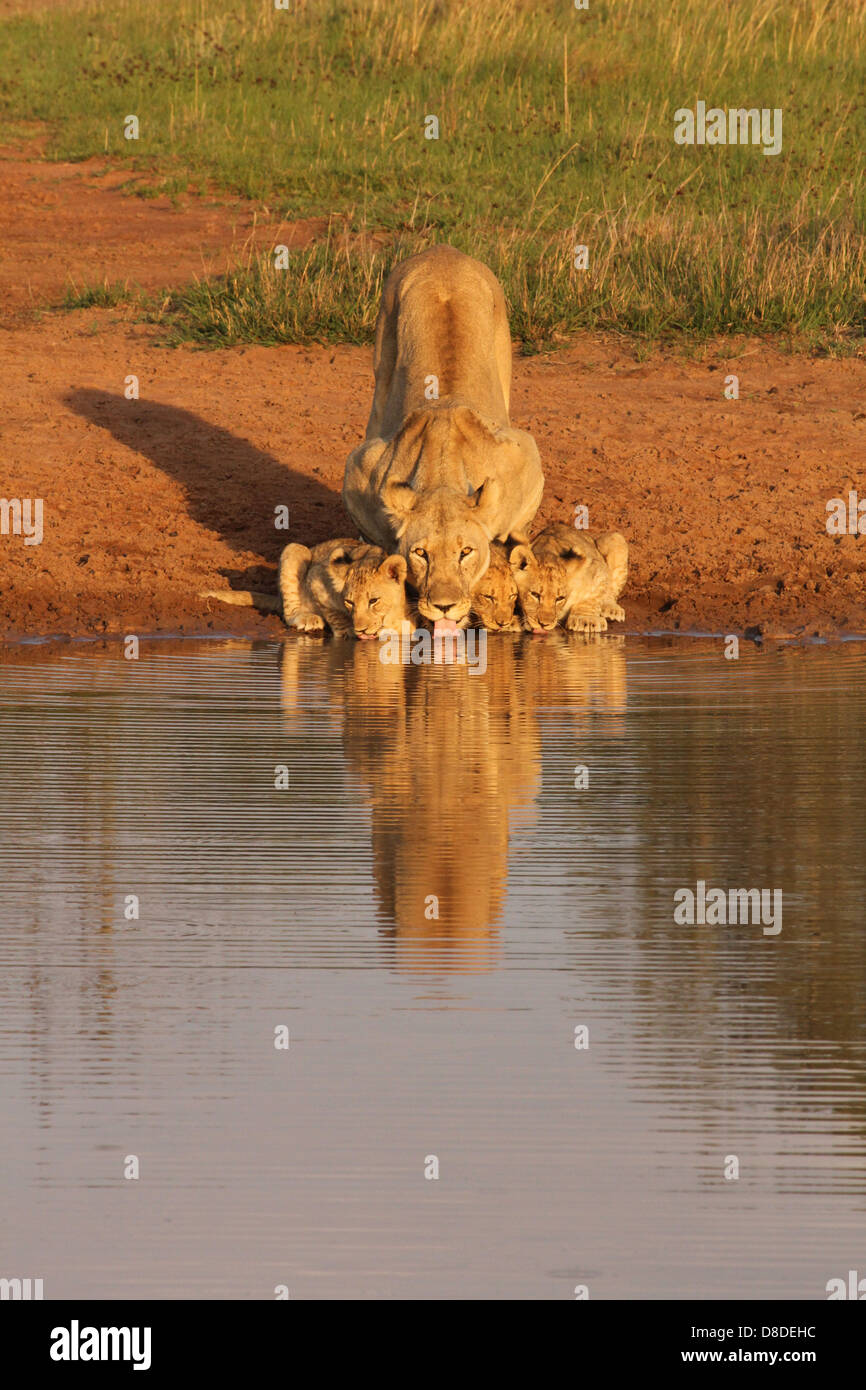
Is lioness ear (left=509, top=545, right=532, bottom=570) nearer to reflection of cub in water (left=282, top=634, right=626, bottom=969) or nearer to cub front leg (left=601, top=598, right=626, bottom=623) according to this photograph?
reflection of cub in water (left=282, top=634, right=626, bottom=969)

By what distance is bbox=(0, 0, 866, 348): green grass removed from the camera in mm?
19484

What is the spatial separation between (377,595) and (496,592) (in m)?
0.81

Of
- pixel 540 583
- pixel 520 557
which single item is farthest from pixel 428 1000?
pixel 540 583

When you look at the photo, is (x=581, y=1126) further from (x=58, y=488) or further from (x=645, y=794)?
(x=58, y=488)

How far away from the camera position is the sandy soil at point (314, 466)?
47.1 feet

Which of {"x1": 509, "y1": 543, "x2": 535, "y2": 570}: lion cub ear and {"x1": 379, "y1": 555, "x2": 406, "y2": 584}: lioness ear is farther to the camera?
{"x1": 509, "y1": 543, "x2": 535, "y2": 570}: lion cub ear

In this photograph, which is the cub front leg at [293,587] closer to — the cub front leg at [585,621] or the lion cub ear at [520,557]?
the lion cub ear at [520,557]

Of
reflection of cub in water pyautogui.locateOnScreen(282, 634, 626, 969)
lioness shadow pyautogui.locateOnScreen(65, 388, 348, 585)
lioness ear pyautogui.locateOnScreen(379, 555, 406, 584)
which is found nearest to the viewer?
reflection of cub in water pyautogui.locateOnScreen(282, 634, 626, 969)

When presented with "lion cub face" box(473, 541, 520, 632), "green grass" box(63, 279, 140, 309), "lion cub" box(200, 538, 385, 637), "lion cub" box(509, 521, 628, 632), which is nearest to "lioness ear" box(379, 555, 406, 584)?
"lion cub" box(200, 538, 385, 637)

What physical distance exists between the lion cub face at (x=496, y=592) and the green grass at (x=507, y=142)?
6.00 m

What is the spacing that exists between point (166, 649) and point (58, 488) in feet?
9.95

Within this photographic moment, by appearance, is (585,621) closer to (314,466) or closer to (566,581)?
(566,581)

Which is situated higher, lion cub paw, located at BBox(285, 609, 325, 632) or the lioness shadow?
the lioness shadow

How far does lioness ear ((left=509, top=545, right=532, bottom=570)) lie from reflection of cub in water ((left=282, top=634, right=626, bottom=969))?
1.37 ft
